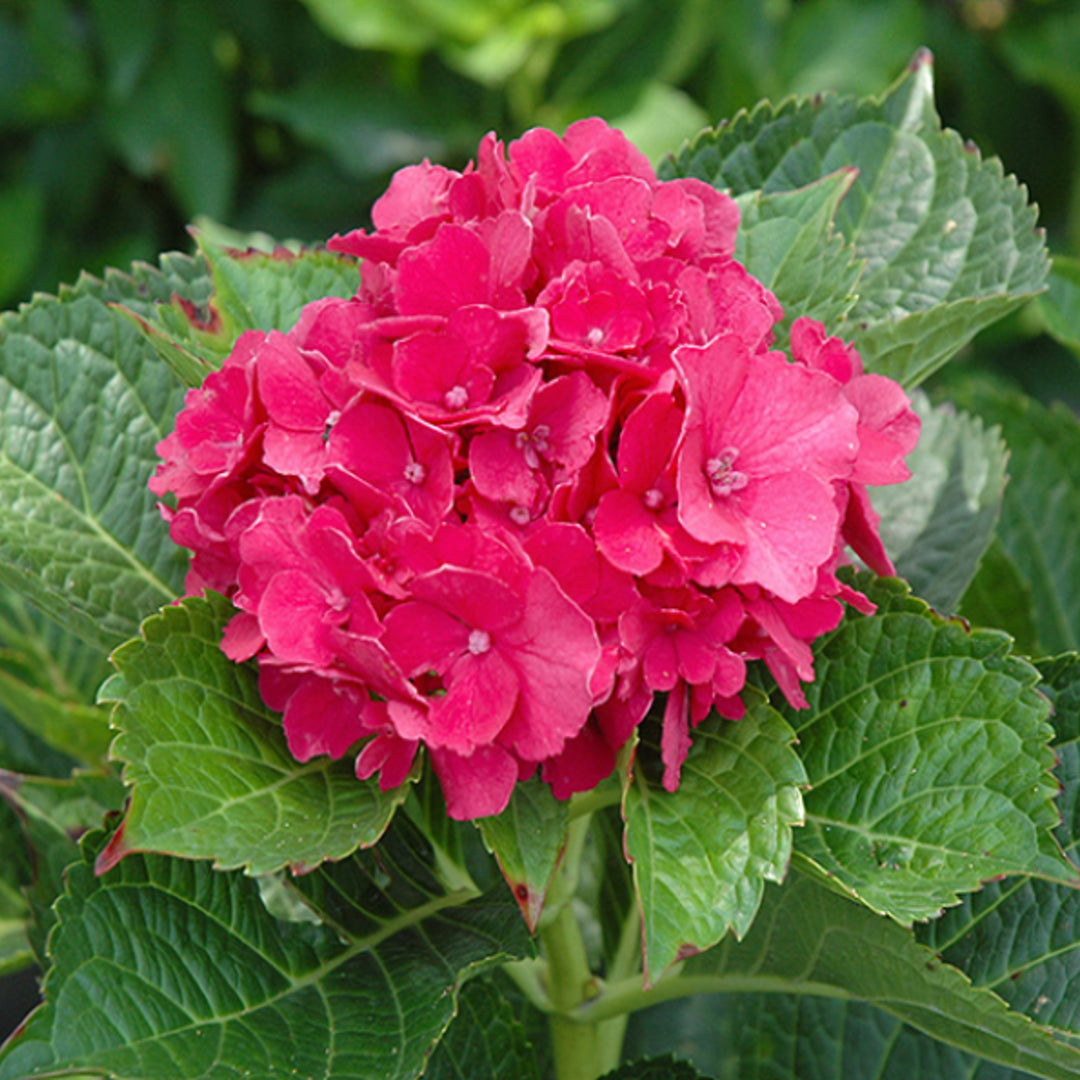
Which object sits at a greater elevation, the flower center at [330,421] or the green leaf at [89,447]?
the flower center at [330,421]

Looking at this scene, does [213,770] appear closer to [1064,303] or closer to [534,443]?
[534,443]

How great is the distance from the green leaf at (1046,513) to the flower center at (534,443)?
65cm

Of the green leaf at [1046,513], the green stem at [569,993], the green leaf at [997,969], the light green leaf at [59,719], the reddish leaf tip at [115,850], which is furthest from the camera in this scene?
the green leaf at [1046,513]

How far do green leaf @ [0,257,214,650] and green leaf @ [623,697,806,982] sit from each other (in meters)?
0.33

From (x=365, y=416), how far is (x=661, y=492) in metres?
0.14

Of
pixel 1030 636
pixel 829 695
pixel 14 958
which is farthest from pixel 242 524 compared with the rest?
pixel 1030 636

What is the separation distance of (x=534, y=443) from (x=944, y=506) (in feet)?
1.48

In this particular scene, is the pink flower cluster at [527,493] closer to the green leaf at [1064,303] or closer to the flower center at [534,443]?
the flower center at [534,443]

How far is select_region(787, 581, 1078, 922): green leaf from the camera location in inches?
24.4

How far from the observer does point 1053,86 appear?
2.27 m

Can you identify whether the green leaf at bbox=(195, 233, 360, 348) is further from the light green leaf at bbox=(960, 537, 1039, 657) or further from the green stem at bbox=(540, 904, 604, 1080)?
the light green leaf at bbox=(960, 537, 1039, 657)

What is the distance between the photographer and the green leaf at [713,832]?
1.90 feet

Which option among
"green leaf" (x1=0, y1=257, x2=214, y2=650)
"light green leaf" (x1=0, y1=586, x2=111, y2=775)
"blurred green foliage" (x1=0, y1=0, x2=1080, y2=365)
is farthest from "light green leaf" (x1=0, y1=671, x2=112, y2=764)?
"blurred green foliage" (x1=0, y1=0, x2=1080, y2=365)

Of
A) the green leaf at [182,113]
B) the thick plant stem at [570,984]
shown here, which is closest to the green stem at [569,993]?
the thick plant stem at [570,984]
